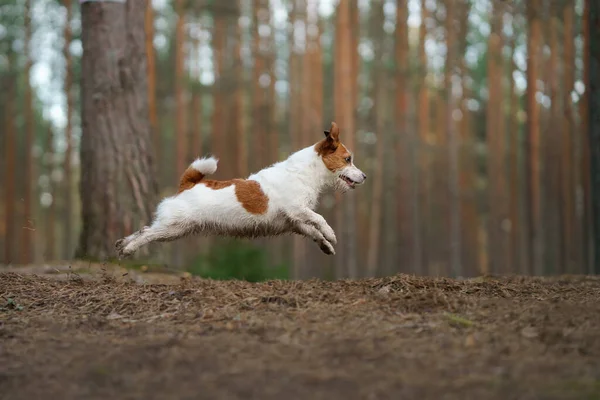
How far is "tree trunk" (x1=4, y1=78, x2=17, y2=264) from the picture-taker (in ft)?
85.6

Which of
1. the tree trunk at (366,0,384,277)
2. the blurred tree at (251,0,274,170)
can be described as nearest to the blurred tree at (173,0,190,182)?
the blurred tree at (251,0,274,170)

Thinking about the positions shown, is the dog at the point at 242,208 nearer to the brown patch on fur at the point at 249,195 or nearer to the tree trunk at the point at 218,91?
the brown patch on fur at the point at 249,195

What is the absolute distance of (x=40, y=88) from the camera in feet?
100

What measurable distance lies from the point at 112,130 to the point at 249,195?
2.45 metres

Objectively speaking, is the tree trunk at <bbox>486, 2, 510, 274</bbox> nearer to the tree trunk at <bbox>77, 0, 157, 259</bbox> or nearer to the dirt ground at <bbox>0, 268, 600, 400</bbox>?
the tree trunk at <bbox>77, 0, 157, 259</bbox>

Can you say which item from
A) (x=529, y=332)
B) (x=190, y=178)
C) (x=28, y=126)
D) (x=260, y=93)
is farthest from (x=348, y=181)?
(x=28, y=126)

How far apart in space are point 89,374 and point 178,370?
505 mm

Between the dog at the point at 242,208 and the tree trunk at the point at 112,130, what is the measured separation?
4.23ft

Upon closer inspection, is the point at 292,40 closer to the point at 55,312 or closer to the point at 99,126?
the point at 99,126

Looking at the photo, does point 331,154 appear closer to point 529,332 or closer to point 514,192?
point 529,332

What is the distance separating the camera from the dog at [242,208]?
7.17m

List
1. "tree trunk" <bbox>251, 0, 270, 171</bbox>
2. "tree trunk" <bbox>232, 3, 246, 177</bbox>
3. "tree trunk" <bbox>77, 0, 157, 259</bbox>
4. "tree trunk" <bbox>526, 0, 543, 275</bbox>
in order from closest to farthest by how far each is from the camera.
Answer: "tree trunk" <bbox>77, 0, 157, 259</bbox>, "tree trunk" <bbox>526, 0, 543, 275</bbox>, "tree trunk" <bbox>232, 3, 246, 177</bbox>, "tree trunk" <bbox>251, 0, 270, 171</bbox>

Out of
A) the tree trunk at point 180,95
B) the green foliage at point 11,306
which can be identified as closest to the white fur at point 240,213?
the green foliage at point 11,306

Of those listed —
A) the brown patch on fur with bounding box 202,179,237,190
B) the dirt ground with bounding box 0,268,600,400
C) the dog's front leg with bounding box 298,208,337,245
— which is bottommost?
the dirt ground with bounding box 0,268,600,400
